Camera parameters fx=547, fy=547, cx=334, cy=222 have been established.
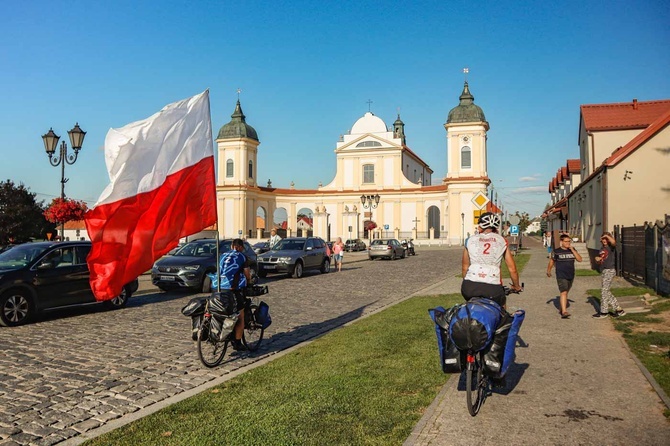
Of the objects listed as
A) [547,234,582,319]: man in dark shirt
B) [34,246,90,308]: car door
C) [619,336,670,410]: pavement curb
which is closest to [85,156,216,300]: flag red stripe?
[619,336,670,410]: pavement curb

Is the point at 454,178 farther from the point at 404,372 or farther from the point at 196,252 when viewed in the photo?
the point at 404,372

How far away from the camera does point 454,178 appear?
73438 mm

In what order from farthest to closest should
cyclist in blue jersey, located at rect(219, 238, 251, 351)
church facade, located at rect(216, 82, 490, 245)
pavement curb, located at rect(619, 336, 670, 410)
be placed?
church facade, located at rect(216, 82, 490, 245) → cyclist in blue jersey, located at rect(219, 238, 251, 351) → pavement curb, located at rect(619, 336, 670, 410)

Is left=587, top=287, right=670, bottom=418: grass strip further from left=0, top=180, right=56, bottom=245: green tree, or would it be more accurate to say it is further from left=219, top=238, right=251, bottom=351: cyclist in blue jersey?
left=0, top=180, right=56, bottom=245: green tree

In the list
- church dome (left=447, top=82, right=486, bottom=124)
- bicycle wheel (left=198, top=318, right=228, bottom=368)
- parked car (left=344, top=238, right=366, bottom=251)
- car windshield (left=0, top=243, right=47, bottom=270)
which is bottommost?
parked car (left=344, top=238, right=366, bottom=251)

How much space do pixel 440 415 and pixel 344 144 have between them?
81490 millimetres

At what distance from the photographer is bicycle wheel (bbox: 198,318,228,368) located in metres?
6.91

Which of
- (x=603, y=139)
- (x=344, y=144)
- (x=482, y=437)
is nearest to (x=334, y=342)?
(x=482, y=437)

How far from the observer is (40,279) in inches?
442

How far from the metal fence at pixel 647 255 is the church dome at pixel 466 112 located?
57119 millimetres

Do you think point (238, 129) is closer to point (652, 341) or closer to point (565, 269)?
point (565, 269)

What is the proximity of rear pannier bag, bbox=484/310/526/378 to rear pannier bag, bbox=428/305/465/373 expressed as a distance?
0.25 m

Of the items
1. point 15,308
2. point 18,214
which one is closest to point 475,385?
point 15,308

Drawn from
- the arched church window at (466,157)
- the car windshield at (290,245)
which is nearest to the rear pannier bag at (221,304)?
the car windshield at (290,245)
